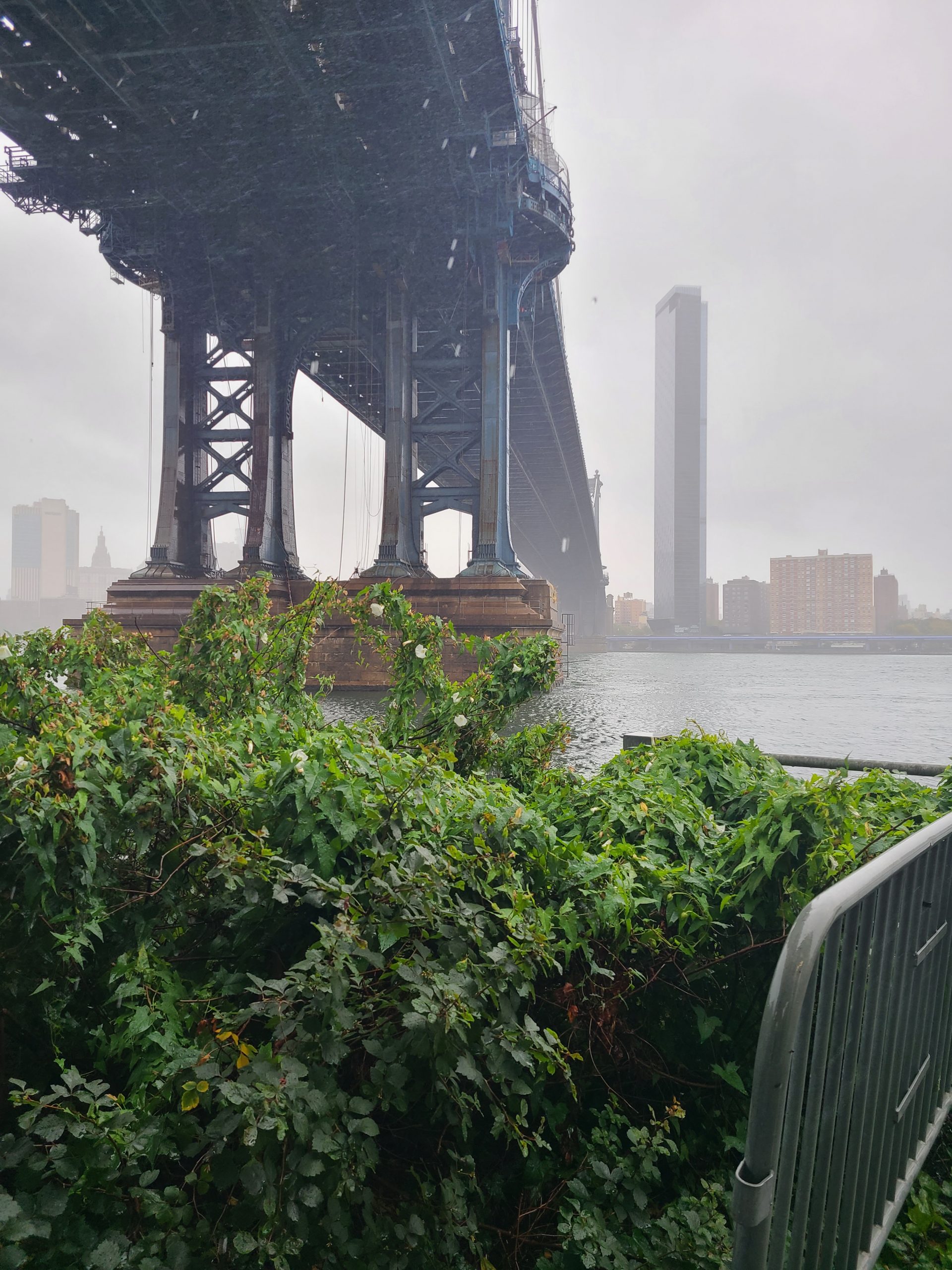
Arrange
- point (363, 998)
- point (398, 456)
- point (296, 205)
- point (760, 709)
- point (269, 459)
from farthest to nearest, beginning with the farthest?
point (269, 459), point (398, 456), point (296, 205), point (760, 709), point (363, 998)

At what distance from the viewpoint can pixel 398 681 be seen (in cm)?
431

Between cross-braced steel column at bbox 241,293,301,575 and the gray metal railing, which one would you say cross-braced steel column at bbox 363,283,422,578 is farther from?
the gray metal railing

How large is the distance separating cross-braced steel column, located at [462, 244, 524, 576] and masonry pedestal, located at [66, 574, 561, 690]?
1.86 meters

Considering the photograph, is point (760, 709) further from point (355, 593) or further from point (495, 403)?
point (495, 403)

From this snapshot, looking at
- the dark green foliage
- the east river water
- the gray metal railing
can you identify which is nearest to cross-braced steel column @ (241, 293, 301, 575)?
the east river water

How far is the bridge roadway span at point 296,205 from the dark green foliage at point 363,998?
58.9ft

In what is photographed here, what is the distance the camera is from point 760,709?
20.1 metres

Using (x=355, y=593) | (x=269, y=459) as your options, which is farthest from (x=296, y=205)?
(x=355, y=593)

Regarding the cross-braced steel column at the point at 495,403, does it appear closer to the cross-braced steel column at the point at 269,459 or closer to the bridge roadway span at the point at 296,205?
the bridge roadway span at the point at 296,205

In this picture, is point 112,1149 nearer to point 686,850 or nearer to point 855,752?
point 686,850

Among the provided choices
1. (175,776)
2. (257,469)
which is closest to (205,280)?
(257,469)

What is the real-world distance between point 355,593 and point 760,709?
10964 mm

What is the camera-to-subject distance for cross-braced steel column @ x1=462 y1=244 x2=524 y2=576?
22484mm

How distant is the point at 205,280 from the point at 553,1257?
27311mm
